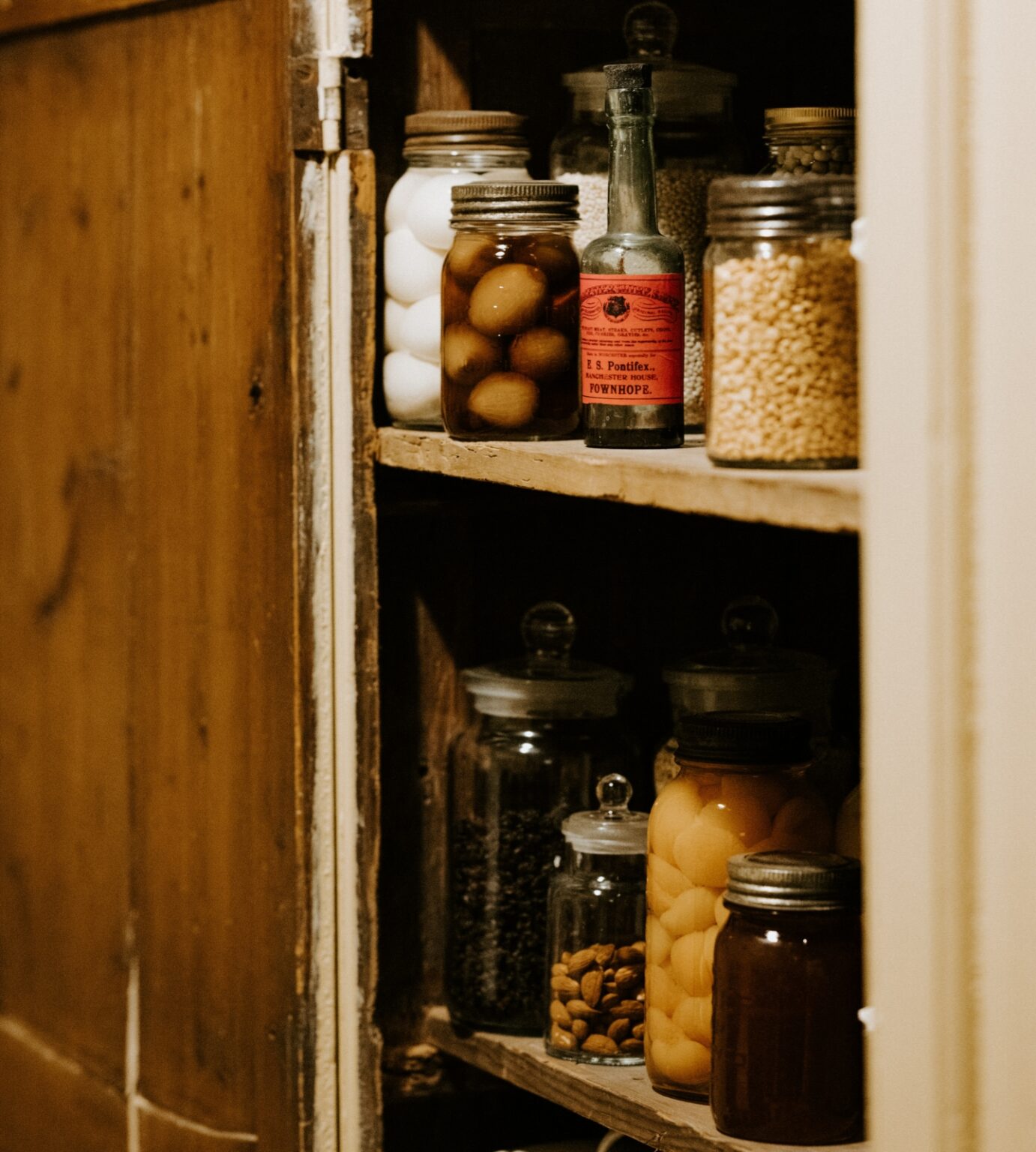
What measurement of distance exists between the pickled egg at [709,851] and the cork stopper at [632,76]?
44 centimetres

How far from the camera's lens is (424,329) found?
44.8 inches

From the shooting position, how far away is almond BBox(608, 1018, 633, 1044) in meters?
1.09

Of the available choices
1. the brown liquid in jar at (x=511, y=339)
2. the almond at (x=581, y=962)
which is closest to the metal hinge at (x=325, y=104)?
the brown liquid in jar at (x=511, y=339)

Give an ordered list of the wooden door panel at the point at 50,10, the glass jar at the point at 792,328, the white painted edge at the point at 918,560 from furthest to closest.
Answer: the wooden door panel at the point at 50,10 < the glass jar at the point at 792,328 < the white painted edge at the point at 918,560

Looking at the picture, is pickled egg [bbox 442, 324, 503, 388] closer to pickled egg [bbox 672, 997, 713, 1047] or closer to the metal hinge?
the metal hinge

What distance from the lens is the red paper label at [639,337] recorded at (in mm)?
972

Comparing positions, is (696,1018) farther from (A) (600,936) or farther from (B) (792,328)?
(B) (792,328)

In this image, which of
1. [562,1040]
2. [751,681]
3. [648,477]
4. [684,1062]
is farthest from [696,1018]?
[648,477]

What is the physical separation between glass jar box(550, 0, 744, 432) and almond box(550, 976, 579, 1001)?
38 cm

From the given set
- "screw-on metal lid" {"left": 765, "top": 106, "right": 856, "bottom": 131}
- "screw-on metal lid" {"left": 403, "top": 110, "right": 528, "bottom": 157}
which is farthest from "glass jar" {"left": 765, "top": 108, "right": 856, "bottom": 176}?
"screw-on metal lid" {"left": 403, "top": 110, "right": 528, "bottom": 157}

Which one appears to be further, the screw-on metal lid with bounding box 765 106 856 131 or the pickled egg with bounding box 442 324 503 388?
the pickled egg with bounding box 442 324 503 388

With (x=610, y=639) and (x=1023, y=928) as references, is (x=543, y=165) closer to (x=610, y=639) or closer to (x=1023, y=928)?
(x=610, y=639)

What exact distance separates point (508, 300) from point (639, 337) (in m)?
0.13

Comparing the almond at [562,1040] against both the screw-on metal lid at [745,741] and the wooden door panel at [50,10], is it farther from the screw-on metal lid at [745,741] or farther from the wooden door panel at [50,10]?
the wooden door panel at [50,10]
